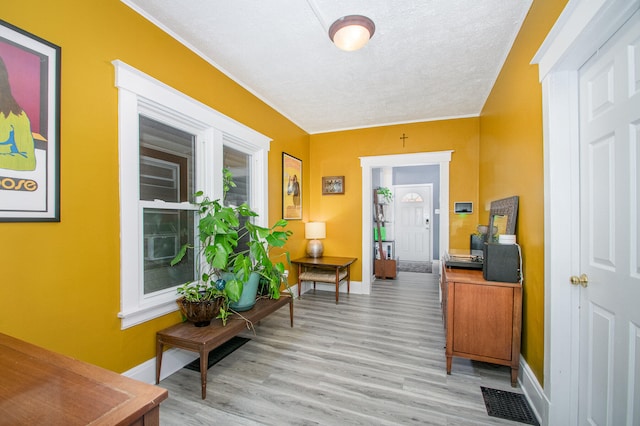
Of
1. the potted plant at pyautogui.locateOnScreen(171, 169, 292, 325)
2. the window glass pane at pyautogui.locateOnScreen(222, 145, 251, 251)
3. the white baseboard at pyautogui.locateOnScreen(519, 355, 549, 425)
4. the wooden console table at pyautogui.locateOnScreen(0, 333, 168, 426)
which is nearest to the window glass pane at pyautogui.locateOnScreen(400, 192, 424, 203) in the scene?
the window glass pane at pyautogui.locateOnScreen(222, 145, 251, 251)

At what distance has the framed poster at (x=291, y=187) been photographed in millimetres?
3885

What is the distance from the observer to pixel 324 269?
14.1 feet

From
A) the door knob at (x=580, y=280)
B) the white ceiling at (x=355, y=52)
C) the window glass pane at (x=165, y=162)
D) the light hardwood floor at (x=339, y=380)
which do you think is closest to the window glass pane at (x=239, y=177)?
the window glass pane at (x=165, y=162)

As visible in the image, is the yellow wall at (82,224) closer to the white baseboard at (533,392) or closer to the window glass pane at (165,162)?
the window glass pane at (165,162)

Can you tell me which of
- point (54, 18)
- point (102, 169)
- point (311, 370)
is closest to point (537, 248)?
point (311, 370)

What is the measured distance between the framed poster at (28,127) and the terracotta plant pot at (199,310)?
98cm

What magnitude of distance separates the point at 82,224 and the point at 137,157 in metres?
0.56

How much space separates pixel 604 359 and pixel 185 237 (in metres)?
2.80

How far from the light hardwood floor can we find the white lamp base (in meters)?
1.25

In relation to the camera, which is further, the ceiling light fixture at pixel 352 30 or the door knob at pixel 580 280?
the ceiling light fixture at pixel 352 30

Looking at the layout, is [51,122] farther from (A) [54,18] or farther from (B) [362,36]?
(B) [362,36]

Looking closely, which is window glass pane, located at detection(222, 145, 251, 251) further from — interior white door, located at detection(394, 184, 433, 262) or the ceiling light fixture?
interior white door, located at detection(394, 184, 433, 262)

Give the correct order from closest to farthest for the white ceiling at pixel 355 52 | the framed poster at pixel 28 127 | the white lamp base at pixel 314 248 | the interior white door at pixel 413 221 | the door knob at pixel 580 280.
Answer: the framed poster at pixel 28 127, the door knob at pixel 580 280, the white ceiling at pixel 355 52, the white lamp base at pixel 314 248, the interior white door at pixel 413 221

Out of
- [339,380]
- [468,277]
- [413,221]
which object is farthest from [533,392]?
[413,221]
